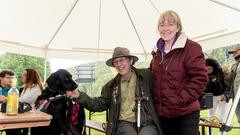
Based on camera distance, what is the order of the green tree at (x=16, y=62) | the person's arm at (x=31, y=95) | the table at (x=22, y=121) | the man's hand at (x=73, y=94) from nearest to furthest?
the table at (x=22, y=121)
the man's hand at (x=73, y=94)
the person's arm at (x=31, y=95)
the green tree at (x=16, y=62)

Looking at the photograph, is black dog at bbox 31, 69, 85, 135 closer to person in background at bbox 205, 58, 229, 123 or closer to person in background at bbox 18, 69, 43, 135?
person in background at bbox 18, 69, 43, 135

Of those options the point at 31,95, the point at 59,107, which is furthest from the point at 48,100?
the point at 31,95

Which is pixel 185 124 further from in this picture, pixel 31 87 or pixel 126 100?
pixel 31 87

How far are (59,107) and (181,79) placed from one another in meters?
1.00

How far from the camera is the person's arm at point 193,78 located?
205cm

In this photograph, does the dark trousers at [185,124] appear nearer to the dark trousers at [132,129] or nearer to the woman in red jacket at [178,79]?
the woman in red jacket at [178,79]

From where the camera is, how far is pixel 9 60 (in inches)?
645

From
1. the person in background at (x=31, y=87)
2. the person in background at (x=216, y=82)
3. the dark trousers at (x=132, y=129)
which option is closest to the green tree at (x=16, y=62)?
the person in background at (x=31, y=87)

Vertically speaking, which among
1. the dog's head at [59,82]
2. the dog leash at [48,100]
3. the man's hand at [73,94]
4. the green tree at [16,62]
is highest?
the green tree at [16,62]

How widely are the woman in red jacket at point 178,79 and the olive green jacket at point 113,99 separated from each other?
0.14 metres

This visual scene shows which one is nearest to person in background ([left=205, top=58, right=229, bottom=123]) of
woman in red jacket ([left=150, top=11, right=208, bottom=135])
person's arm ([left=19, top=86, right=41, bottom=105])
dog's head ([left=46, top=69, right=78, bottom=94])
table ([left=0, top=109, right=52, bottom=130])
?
woman in red jacket ([left=150, top=11, right=208, bottom=135])

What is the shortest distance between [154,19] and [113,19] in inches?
24.8

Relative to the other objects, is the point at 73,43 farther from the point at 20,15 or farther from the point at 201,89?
the point at 201,89

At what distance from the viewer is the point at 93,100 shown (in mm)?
2635
